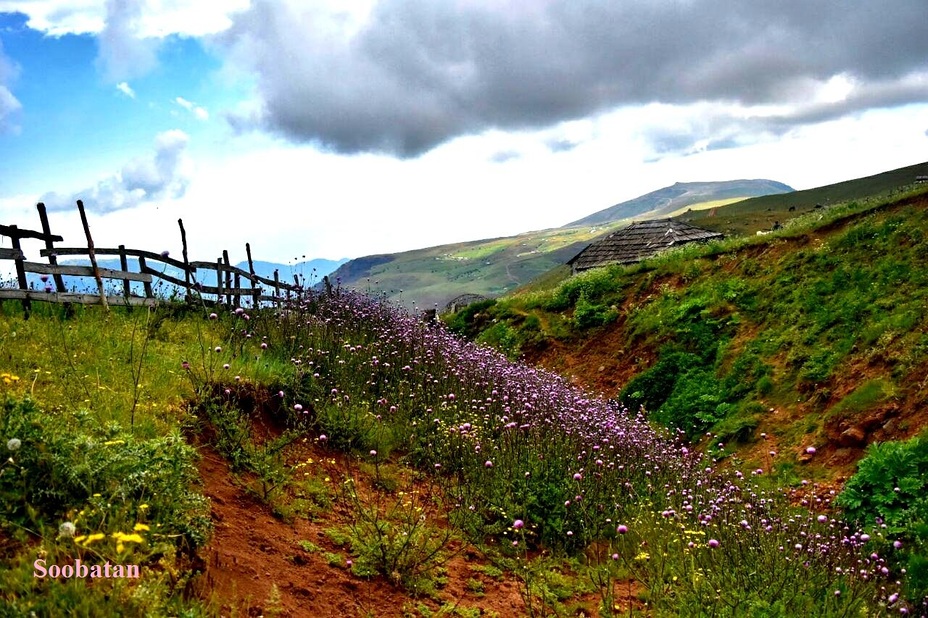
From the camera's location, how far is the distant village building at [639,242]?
25.4 metres

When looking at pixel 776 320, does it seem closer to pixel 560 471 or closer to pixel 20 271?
pixel 560 471

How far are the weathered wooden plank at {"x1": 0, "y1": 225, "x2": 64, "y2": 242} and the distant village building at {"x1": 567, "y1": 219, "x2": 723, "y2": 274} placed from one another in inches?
815

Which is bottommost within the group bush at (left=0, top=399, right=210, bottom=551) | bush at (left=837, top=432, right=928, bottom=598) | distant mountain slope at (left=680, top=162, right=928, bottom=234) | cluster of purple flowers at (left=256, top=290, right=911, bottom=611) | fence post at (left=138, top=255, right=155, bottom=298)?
Result: bush at (left=837, top=432, right=928, bottom=598)

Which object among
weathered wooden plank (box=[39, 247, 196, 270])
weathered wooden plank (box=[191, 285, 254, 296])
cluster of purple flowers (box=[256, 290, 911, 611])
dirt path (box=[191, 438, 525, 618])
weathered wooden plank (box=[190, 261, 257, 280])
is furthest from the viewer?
weathered wooden plank (box=[190, 261, 257, 280])

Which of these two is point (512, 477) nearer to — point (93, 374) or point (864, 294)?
Answer: point (93, 374)

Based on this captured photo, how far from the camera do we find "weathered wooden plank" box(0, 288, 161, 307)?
7.83m

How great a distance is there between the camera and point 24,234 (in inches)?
350

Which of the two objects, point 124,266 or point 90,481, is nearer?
point 90,481

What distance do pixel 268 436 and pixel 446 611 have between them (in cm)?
288

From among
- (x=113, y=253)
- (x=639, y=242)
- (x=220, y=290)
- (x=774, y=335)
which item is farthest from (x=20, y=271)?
(x=639, y=242)

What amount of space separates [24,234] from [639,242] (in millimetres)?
22945

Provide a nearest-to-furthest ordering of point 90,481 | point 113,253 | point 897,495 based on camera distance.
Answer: point 90,481 < point 897,495 < point 113,253

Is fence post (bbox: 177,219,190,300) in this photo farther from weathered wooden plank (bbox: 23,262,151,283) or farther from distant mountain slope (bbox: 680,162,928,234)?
distant mountain slope (bbox: 680,162,928,234)

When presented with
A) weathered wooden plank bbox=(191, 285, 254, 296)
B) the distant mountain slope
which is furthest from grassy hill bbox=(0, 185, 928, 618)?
the distant mountain slope
